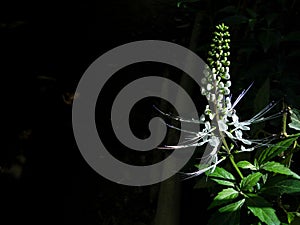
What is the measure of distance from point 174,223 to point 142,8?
5.97 feet

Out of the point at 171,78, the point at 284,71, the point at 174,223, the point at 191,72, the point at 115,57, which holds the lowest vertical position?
the point at 174,223

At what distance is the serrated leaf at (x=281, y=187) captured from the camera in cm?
122

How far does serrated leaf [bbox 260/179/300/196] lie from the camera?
4.00 feet

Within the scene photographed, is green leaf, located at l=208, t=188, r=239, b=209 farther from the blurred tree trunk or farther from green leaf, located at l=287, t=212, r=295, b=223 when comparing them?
the blurred tree trunk

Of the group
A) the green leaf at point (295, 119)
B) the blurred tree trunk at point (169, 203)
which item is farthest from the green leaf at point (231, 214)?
the blurred tree trunk at point (169, 203)

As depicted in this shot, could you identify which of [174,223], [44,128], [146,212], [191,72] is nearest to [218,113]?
[174,223]

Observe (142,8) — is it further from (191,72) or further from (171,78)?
(191,72)

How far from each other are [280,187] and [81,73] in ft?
7.12

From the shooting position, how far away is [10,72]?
10.3ft

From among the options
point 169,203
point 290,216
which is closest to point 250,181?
point 290,216

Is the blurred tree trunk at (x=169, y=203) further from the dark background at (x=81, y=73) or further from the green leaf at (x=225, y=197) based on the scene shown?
the green leaf at (x=225, y=197)

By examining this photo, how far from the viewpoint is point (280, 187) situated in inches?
48.8

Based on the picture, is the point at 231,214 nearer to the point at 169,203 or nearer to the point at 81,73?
the point at 169,203

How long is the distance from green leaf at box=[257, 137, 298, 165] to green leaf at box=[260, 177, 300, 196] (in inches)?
2.3
